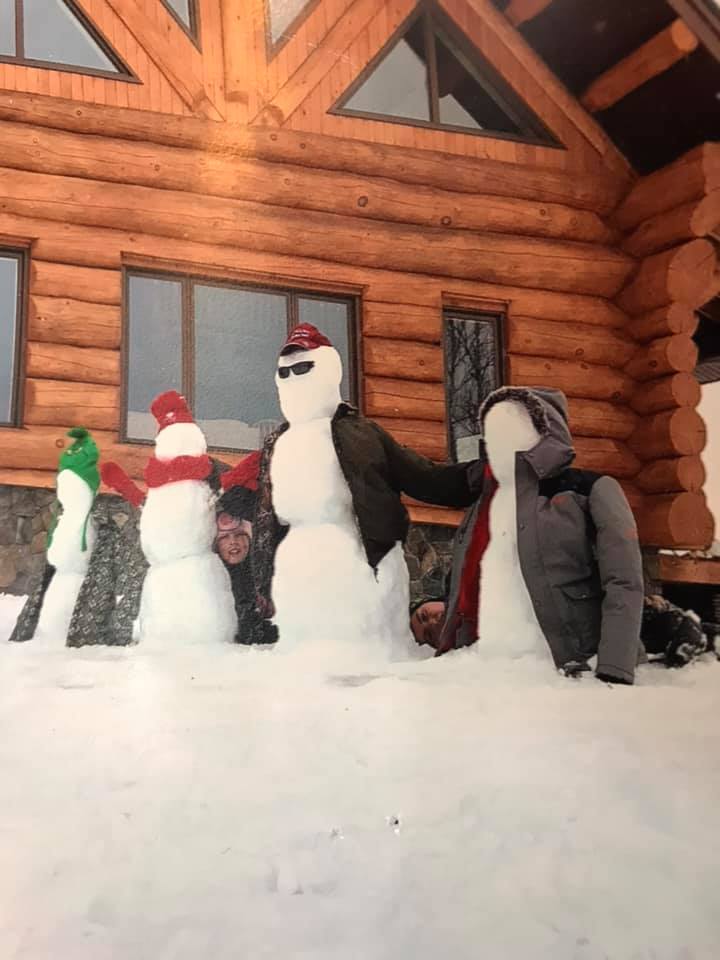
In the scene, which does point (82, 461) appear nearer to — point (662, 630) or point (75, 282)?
point (75, 282)

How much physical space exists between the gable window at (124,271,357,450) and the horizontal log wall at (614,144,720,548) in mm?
538

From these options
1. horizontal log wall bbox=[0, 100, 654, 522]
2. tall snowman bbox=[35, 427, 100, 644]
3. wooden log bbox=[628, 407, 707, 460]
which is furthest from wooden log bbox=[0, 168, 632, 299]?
tall snowman bbox=[35, 427, 100, 644]

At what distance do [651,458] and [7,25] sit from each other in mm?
1082

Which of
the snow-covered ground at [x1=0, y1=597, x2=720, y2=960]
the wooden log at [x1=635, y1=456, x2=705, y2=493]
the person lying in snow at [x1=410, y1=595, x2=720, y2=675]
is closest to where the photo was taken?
the snow-covered ground at [x1=0, y1=597, x2=720, y2=960]

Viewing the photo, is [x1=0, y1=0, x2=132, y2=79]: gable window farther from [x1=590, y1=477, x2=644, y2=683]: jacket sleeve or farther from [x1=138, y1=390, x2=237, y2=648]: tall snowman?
[x1=590, y1=477, x2=644, y2=683]: jacket sleeve

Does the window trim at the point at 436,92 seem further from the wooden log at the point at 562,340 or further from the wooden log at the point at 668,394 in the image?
the wooden log at the point at 668,394

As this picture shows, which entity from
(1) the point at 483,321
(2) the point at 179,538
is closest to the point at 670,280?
(1) the point at 483,321

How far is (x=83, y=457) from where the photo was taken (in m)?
1.14

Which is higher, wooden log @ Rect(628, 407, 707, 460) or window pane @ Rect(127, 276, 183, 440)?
window pane @ Rect(127, 276, 183, 440)

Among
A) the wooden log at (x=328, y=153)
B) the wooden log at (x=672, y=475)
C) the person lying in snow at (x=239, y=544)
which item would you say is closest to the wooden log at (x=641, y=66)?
the wooden log at (x=328, y=153)

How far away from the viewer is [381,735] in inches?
37.8

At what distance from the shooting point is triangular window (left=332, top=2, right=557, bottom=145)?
1331 mm

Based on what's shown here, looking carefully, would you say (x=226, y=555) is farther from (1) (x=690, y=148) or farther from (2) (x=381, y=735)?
(1) (x=690, y=148)

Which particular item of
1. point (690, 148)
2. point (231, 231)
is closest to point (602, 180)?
point (690, 148)
